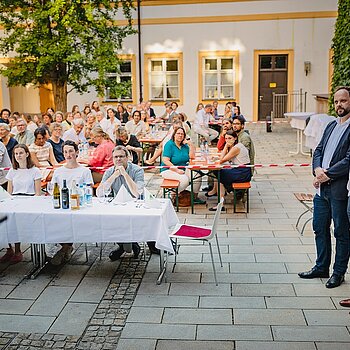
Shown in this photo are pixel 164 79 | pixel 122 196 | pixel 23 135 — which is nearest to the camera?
pixel 122 196

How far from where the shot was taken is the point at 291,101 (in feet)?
71.9

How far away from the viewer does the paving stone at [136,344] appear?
432 centimetres

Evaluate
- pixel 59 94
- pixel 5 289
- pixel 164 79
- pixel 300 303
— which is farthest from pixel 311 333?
pixel 164 79

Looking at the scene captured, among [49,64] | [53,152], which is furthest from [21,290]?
[49,64]

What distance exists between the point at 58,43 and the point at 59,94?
1.84m

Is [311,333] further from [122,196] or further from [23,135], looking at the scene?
[23,135]

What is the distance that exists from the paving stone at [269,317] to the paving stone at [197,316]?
94 millimetres

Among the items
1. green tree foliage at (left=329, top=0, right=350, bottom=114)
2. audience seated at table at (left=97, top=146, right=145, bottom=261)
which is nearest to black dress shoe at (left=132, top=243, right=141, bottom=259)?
audience seated at table at (left=97, top=146, right=145, bottom=261)

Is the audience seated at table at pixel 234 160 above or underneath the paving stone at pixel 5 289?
above

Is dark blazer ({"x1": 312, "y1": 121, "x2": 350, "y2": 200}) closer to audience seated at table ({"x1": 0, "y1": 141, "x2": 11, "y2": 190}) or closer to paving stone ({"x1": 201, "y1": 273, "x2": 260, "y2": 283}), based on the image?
paving stone ({"x1": 201, "y1": 273, "x2": 260, "y2": 283})

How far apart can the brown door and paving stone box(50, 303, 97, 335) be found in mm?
18158

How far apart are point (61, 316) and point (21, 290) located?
79cm

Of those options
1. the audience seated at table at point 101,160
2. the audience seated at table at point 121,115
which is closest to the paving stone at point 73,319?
the audience seated at table at point 101,160

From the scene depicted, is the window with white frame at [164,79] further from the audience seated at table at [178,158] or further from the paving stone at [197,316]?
the paving stone at [197,316]
